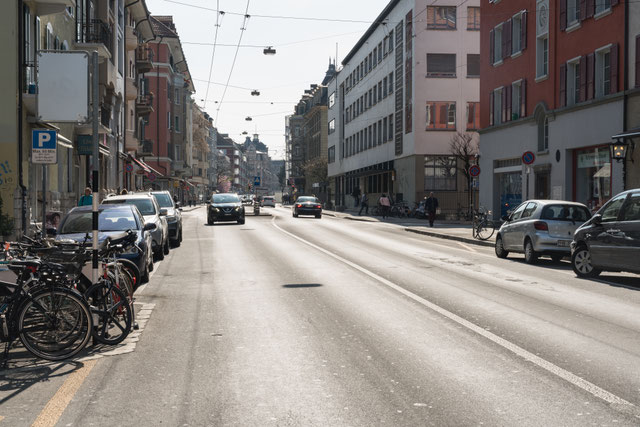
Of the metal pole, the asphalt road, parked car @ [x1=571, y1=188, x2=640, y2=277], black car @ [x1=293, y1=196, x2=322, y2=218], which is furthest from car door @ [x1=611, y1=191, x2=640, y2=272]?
black car @ [x1=293, y1=196, x2=322, y2=218]

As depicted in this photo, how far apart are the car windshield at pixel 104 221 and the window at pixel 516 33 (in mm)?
23843

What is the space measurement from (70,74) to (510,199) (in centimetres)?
2838

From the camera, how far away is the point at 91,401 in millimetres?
5336

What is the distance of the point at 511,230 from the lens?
18.5 m

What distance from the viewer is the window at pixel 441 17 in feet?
166

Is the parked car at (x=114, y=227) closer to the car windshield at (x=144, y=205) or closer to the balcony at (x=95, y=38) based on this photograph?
the car windshield at (x=144, y=205)

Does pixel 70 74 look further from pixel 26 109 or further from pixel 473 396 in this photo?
pixel 26 109

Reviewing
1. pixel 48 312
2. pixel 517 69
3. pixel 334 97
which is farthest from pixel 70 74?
pixel 334 97

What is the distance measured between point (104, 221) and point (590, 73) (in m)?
19.1

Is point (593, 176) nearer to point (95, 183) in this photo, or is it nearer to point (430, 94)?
point (95, 183)

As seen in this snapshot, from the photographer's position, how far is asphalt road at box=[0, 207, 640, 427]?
16.5 ft

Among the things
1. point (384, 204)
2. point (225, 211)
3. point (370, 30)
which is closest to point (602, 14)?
point (225, 211)

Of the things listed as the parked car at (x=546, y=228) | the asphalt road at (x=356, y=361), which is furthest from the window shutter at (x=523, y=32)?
the asphalt road at (x=356, y=361)

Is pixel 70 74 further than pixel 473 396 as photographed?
Yes
